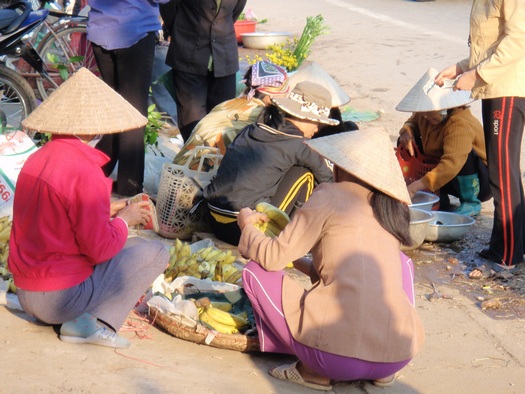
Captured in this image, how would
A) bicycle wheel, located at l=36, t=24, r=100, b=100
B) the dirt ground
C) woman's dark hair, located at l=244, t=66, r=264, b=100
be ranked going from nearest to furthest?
the dirt ground
woman's dark hair, located at l=244, t=66, r=264, b=100
bicycle wheel, located at l=36, t=24, r=100, b=100

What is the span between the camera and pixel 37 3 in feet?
30.5

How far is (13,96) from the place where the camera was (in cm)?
709

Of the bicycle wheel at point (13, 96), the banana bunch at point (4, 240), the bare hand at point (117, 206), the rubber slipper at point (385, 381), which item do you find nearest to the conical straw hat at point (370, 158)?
the rubber slipper at point (385, 381)

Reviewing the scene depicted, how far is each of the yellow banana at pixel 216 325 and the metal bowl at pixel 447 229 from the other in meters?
2.06

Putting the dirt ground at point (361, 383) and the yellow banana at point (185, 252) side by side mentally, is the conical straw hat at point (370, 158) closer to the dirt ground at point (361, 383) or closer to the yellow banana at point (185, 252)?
the dirt ground at point (361, 383)

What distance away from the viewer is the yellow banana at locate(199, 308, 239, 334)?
12.6 ft

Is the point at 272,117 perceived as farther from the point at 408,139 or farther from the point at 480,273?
the point at 480,273

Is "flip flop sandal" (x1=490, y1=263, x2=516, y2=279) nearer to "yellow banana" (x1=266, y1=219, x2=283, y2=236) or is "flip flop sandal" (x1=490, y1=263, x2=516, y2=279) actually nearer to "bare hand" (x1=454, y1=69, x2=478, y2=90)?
"bare hand" (x1=454, y1=69, x2=478, y2=90)

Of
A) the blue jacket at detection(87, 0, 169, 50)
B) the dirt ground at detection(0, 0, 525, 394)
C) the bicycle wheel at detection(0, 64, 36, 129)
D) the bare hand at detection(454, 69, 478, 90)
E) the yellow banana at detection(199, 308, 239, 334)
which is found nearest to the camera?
the dirt ground at detection(0, 0, 525, 394)

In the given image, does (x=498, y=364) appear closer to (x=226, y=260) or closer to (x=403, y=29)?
(x=226, y=260)

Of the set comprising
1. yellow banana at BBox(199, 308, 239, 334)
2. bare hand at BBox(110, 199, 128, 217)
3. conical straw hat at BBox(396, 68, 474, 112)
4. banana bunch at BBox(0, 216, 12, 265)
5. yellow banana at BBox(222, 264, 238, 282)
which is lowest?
banana bunch at BBox(0, 216, 12, 265)

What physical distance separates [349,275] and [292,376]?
534 millimetres

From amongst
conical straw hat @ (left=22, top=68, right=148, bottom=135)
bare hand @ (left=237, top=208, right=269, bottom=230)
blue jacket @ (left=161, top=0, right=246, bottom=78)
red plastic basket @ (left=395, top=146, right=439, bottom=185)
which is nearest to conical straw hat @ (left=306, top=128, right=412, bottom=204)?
bare hand @ (left=237, top=208, right=269, bottom=230)

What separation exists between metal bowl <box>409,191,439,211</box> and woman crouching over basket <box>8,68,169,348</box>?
2347 millimetres
